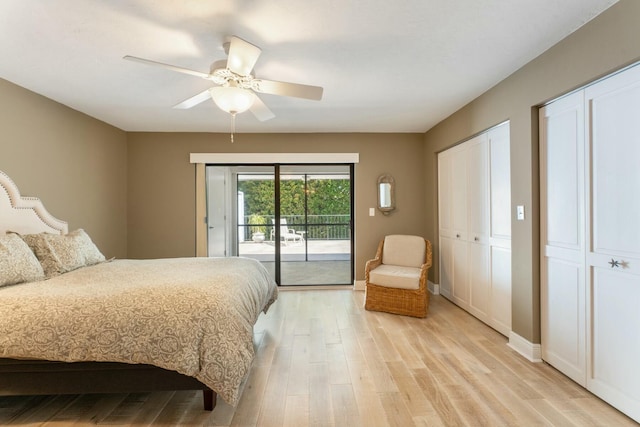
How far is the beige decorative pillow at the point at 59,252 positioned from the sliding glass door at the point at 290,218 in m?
2.13

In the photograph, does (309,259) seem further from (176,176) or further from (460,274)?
(460,274)

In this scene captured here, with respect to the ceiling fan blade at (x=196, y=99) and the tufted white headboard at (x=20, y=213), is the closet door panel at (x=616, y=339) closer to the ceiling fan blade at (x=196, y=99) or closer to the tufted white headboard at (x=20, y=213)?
the ceiling fan blade at (x=196, y=99)

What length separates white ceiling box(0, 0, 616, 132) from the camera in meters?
1.81

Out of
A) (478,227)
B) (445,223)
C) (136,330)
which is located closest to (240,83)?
(136,330)

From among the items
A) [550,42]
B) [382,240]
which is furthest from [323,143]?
[550,42]

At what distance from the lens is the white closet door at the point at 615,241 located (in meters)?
1.81

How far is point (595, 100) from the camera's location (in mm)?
2051

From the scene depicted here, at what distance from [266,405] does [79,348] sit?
109cm

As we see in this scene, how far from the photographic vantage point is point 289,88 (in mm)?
2234

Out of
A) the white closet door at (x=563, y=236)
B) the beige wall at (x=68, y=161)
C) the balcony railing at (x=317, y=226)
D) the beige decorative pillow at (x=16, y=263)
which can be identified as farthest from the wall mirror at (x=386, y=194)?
the beige decorative pillow at (x=16, y=263)

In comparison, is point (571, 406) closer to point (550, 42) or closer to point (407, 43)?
point (550, 42)

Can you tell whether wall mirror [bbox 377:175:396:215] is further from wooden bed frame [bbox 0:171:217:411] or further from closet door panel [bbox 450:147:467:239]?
wooden bed frame [bbox 0:171:217:411]

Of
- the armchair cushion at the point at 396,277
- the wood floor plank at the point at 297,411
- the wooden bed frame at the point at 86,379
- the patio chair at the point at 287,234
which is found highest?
the patio chair at the point at 287,234

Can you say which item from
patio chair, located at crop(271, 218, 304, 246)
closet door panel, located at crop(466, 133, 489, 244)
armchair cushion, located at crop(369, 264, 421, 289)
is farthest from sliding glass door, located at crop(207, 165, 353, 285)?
closet door panel, located at crop(466, 133, 489, 244)
